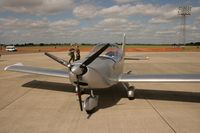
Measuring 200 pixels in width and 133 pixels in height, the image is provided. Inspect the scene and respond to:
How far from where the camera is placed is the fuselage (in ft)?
22.7

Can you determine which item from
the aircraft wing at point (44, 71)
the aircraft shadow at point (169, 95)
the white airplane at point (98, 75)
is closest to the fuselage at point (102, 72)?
the white airplane at point (98, 75)

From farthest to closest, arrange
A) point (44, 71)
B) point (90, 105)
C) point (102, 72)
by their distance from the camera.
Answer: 1. point (44, 71)
2. point (102, 72)
3. point (90, 105)

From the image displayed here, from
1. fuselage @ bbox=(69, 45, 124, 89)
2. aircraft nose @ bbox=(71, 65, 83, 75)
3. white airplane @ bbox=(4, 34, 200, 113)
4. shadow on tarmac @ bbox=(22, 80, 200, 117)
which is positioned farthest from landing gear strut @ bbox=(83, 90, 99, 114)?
aircraft nose @ bbox=(71, 65, 83, 75)

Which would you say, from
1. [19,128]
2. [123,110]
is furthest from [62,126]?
[123,110]

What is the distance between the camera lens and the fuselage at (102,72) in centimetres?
692

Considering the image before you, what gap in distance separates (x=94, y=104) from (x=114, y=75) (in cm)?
166

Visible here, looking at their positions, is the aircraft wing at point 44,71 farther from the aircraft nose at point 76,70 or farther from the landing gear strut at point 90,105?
the aircraft nose at point 76,70

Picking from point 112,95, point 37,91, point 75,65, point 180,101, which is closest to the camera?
point 75,65

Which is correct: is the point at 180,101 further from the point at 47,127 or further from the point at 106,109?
the point at 47,127

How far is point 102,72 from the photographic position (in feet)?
24.4

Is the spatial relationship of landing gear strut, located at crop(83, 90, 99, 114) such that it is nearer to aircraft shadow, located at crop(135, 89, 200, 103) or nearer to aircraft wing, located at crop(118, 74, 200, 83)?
aircraft wing, located at crop(118, 74, 200, 83)

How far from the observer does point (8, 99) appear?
8.81m

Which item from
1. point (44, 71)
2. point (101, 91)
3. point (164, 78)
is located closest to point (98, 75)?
point (164, 78)

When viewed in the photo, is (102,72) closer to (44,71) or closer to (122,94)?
(122,94)
